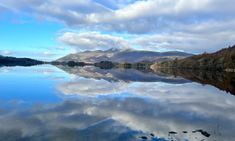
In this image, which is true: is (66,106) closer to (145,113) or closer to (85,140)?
(145,113)

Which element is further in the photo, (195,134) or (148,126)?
(148,126)

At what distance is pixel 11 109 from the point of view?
35.3 meters

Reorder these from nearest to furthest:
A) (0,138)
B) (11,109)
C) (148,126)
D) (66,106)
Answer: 1. (0,138)
2. (148,126)
3. (11,109)
4. (66,106)

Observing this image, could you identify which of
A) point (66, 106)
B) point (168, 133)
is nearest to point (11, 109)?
point (66, 106)

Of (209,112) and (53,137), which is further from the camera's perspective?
(209,112)

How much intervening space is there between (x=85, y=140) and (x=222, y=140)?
948 centimetres

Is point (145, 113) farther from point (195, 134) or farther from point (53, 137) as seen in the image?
point (53, 137)

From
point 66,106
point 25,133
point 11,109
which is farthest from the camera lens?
point 66,106

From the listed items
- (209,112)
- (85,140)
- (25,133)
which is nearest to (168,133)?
(85,140)

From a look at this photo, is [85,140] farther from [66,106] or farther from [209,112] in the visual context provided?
[209,112]

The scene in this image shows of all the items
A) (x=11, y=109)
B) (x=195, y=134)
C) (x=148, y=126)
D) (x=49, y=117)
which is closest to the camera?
(x=195, y=134)

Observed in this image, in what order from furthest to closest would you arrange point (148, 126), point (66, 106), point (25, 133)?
point (66, 106) < point (148, 126) < point (25, 133)

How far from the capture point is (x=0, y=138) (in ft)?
73.5

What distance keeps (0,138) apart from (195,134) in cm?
1365
